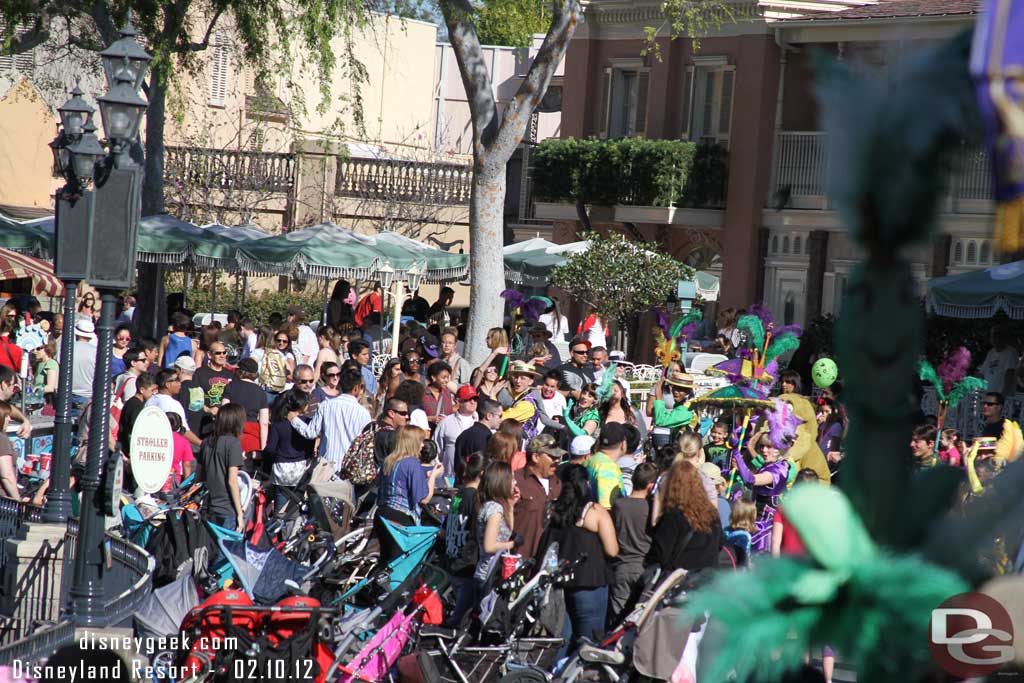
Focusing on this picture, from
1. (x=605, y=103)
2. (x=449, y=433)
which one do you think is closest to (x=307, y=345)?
(x=449, y=433)

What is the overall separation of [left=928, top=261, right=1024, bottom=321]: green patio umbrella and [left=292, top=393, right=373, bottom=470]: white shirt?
819cm

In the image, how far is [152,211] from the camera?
23.6 m

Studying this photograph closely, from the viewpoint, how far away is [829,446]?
1287 centimetres

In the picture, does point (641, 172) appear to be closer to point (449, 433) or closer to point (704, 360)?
point (704, 360)

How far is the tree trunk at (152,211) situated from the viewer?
23.1 meters

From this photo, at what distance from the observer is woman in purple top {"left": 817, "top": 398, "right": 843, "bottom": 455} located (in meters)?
12.8

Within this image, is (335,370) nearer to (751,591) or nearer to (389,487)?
(389,487)

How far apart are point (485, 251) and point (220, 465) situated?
31.3 feet

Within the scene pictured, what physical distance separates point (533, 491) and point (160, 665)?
321 cm

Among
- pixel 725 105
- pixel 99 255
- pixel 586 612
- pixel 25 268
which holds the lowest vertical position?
pixel 586 612

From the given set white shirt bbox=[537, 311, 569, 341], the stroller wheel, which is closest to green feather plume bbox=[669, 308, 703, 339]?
white shirt bbox=[537, 311, 569, 341]

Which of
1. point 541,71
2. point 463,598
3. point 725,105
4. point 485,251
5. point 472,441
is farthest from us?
point 725,105

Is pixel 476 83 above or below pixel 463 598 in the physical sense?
above

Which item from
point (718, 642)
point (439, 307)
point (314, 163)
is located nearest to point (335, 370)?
point (439, 307)
